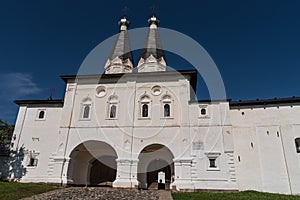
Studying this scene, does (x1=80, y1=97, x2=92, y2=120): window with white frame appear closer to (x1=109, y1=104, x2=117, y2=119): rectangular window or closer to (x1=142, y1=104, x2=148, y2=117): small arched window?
(x1=109, y1=104, x2=117, y2=119): rectangular window

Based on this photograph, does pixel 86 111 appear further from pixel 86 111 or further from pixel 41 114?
pixel 41 114

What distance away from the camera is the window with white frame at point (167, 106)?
2086 centimetres

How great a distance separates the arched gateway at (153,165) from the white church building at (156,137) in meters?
0.09

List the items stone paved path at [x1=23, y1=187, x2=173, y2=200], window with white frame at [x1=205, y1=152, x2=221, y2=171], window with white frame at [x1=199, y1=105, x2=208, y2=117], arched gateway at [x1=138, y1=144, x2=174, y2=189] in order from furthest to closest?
1. arched gateway at [x1=138, y1=144, x2=174, y2=189]
2. window with white frame at [x1=199, y1=105, x2=208, y2=117]
3. window with white frame at [x1=205, y1=152, x2=221, y2=171]
4. stone paved path at [x1=23, y1=187, x2=173, y2=200]

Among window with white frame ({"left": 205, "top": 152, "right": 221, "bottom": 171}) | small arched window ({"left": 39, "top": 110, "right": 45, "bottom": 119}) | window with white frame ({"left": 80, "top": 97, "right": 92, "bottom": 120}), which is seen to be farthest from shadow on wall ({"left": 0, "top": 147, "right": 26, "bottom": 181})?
window with white frame ({"left": 205, "top": 152, "right": 221, "bottom": 171})

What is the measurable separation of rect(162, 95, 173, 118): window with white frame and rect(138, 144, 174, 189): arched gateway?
2.94 meters

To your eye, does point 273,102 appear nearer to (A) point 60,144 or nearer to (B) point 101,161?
(B) point 101,161

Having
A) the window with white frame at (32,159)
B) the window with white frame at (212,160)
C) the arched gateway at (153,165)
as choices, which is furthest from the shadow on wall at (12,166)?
the window with white frame at (212,160)

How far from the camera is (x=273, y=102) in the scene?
19703 millimetres

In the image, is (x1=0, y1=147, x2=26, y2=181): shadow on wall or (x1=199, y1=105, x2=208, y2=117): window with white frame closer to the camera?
(x1=199, y1=105, x2=208, y2=117): window with white frame

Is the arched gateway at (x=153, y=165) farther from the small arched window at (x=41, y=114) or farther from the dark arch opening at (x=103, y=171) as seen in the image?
the small arched window at (x=41, y=114)

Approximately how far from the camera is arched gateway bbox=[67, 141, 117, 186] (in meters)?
21.2

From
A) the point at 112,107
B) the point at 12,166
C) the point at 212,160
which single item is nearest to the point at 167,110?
the point at 112,107

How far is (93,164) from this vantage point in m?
23.9
